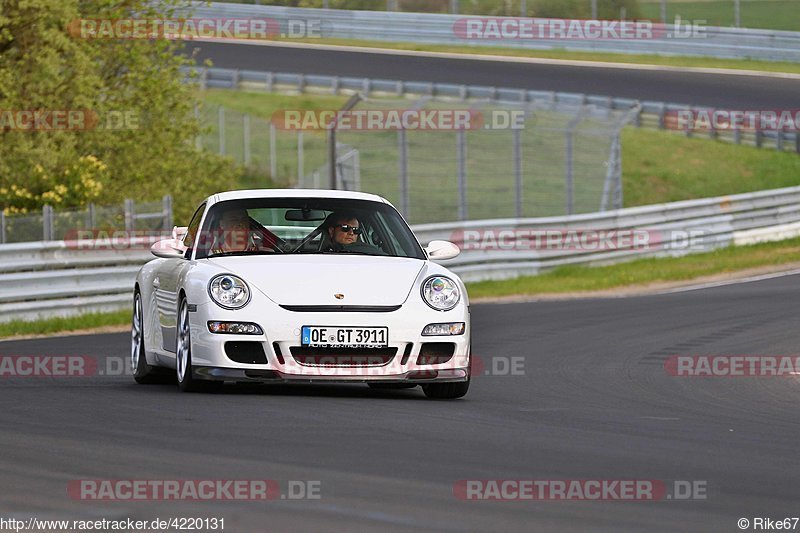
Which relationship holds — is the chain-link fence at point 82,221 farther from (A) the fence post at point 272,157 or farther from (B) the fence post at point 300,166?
(A) the fence post at point 272,157

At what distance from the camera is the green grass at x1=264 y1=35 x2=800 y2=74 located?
45.2m

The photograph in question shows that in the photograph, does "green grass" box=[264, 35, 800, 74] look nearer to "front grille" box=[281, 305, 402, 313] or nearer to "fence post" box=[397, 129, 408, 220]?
"fence post" box=[397, 129, 408, 220]

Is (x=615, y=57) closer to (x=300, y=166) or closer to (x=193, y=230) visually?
(x=300, y=166)

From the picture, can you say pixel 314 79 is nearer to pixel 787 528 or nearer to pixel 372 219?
pixel 372 219

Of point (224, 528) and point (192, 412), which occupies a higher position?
point (224, 528)

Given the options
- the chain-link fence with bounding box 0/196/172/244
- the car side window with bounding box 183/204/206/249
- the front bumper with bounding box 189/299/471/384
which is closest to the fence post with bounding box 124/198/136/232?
the chain-link fence with bounding box 0/196/172/244

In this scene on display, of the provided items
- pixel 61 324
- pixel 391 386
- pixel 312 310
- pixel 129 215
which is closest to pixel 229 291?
pixel 312 310

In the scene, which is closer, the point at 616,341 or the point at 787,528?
the point at 787,528

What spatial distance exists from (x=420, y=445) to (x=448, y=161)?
33.1m

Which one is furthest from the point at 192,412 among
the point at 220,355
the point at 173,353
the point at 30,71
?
the point at 30,71

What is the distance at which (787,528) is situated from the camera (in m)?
5.75

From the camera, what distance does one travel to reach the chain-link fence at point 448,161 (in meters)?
35.7

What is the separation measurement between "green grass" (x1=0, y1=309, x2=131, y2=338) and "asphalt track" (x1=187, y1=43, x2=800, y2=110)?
69.2ft

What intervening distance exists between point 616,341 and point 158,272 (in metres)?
5.82
